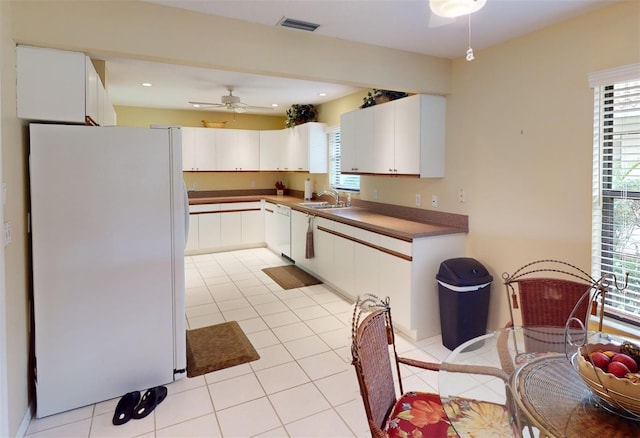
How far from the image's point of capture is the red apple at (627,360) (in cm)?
118

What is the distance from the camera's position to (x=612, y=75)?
7.59ft

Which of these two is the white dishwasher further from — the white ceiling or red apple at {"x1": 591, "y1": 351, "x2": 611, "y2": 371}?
red apple at {"x1": 591, "y1": 351, "x2": 611, "y2": 371}

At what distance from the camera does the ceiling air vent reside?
2.55 metres

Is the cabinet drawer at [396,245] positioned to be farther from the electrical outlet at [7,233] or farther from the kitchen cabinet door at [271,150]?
the kitchen cabinet door at [271,150]

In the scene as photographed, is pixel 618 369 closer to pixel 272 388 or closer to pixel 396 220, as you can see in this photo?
pixel 272 388

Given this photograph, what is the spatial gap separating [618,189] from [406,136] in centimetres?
168

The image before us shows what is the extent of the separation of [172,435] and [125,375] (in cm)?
62

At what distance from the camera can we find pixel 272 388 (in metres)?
2.54

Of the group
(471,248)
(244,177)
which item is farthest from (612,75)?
(244,177)

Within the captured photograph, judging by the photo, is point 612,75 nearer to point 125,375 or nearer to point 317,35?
point 317,35

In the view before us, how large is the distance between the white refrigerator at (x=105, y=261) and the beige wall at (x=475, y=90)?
120 mm

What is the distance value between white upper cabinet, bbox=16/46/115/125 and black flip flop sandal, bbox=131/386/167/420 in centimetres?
175

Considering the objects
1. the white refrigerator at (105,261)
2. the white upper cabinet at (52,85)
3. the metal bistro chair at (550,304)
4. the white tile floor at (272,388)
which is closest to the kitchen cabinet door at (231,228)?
the white tile floor at (272,388)

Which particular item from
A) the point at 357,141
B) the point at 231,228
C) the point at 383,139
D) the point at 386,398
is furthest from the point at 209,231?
the point at 386,398
